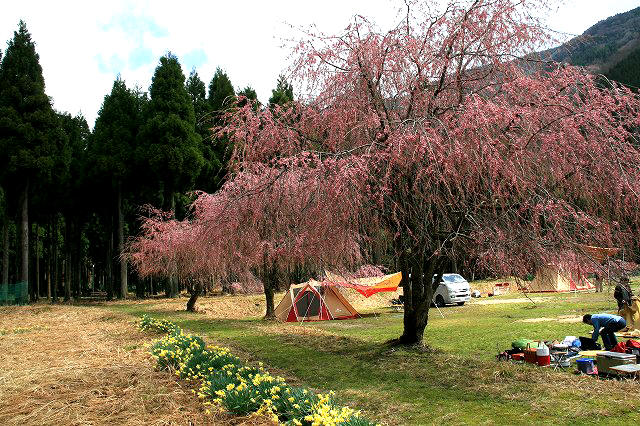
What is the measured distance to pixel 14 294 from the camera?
25.7 m

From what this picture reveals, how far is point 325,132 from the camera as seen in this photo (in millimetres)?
8977

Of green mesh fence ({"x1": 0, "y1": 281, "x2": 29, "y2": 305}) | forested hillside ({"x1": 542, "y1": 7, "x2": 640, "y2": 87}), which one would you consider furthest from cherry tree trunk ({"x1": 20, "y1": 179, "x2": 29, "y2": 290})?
forested hillside ({"x1": 542, "y1": 7, "x2": 640, "y2": 87})

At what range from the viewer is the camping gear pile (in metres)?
6.77

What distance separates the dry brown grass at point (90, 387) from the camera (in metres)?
5.32

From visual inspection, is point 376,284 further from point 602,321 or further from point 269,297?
point 602,321

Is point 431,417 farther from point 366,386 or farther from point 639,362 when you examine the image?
point 639,362

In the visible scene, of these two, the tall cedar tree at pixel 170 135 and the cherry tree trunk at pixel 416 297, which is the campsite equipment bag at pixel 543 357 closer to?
the cherry tree trunk at pixel 416 297

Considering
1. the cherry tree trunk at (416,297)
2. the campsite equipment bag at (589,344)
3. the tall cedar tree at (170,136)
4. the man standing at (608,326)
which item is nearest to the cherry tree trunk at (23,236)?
the tall cedar tree at (170,136)

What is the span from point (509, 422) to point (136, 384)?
4367 mm

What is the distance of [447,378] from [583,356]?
2.19m

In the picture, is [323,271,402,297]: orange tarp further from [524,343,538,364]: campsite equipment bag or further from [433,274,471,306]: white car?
[524,343,538,364]: campsite equipment bag

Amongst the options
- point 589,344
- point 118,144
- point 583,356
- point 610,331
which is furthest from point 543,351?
point 118,144

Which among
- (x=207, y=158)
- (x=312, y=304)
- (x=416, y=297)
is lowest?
(x=312, y=304)

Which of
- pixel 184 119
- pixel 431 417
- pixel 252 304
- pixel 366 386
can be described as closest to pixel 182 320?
pixel 252 304
